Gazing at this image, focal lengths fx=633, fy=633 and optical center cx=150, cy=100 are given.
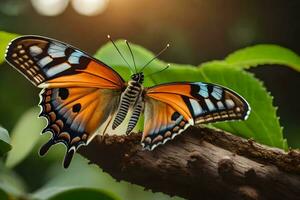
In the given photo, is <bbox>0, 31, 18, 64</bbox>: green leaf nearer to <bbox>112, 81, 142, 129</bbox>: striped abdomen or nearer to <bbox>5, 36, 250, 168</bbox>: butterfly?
<bbox>5, 36, 250, 168</bbox>: butterfly

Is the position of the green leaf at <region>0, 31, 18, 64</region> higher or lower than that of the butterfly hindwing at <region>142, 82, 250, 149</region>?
lower

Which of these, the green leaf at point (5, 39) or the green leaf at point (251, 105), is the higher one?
the green leaf at point (251, 105)

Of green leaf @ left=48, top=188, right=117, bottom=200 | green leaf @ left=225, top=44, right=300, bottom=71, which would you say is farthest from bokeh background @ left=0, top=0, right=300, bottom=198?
green leaf @ left=48, top=188, right=117, bottom=200

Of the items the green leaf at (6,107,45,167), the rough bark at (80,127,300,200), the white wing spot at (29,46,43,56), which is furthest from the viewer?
the green leaf at (6,107,45,167)

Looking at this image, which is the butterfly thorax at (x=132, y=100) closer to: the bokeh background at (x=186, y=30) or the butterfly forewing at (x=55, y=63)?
the butterfly forewing at (x=55, y=63)

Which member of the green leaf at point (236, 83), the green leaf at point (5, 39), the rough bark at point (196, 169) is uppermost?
the green leaf at point (236, 83)

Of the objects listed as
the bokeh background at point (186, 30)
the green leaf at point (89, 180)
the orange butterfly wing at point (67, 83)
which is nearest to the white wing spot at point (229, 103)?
the orange butterfly wing at point (67, 83)

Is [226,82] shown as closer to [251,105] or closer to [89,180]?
[251,105]

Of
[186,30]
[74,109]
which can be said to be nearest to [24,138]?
[74,109]
